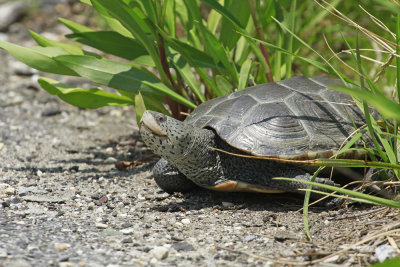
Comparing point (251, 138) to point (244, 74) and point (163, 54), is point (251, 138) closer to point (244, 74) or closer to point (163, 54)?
point (244, 74)

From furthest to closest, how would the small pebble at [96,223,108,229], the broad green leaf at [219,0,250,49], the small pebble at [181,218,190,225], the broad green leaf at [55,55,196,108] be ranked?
the broad green leaf at [219,0,250,49], the broad green leaf at [55,55,196,108], the small pebble at [181,218,190,225], the small pebble at [96,223,108,229]

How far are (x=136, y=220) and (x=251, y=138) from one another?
71cm

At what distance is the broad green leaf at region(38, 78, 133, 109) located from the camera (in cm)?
300

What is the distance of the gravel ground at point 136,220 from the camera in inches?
70.3

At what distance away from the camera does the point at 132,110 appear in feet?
14.6

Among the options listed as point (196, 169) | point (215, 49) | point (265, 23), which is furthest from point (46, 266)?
point (265, 23)

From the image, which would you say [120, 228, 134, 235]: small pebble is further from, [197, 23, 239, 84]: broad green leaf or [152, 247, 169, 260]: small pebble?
[197, 23, 239, 84]: broad green leaf

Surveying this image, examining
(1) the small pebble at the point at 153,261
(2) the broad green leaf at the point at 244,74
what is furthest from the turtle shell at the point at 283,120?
(1) the small pebble at the point at 153,261

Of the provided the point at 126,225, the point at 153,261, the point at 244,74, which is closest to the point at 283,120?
the point at 244,74

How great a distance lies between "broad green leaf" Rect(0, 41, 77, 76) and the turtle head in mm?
839

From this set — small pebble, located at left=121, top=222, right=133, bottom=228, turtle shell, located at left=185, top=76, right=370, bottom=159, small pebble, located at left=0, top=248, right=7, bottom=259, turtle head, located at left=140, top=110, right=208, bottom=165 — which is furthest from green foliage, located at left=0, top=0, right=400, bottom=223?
small pebble, located at left=0, top=248, right=7, bottom=259

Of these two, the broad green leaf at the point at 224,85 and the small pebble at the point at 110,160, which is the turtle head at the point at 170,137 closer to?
the broad green leaf at the point at 224,85

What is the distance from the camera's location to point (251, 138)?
2.39 metres

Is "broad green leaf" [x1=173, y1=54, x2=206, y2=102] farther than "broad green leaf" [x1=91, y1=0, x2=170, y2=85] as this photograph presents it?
Yes
